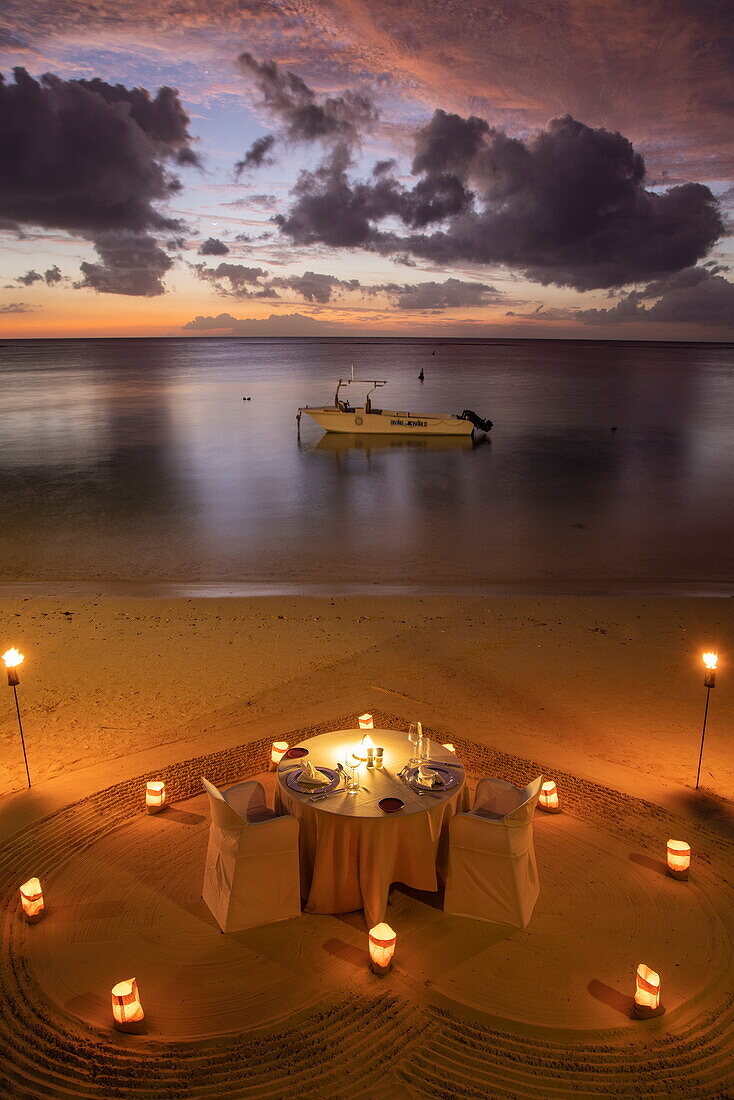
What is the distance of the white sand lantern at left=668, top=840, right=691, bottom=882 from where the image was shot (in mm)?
4656

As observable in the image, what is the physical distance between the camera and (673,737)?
670cm

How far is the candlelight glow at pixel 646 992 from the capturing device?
364cm

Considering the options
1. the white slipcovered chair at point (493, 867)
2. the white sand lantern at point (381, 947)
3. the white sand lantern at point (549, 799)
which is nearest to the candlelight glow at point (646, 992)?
the white slipcovered chair at point (493, 867)

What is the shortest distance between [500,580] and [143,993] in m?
10.2

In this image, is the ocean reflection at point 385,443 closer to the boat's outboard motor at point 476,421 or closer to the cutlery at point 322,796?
the boat's outboard motor at point 476,421

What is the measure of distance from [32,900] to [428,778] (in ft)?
8.42

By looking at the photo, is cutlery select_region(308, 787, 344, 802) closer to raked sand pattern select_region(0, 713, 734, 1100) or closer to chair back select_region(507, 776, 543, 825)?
raked sand pattern select_region(0, 713, 734, 1100)

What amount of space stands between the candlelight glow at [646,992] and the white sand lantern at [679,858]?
1.15 meters

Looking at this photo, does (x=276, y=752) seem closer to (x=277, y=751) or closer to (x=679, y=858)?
(x=277, y=751)

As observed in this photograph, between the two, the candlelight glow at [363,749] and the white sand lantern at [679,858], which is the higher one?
the candlelight glow at [363,749]

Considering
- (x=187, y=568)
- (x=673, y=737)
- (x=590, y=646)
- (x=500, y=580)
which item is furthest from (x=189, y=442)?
(x=673, y=737)

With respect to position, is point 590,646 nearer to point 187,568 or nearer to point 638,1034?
point 638,1034

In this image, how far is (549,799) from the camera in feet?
17.8

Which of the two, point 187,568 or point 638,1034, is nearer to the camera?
point 638,1034
